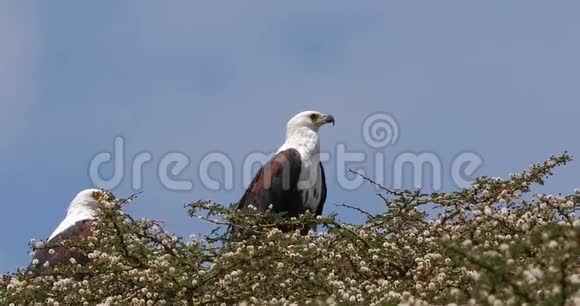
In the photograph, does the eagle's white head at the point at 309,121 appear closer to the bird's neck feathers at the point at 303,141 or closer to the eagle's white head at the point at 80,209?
the bird's neck feathers at the point at 303,141

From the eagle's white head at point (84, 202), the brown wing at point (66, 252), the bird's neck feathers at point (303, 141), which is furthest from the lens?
the bird's neck feathers at point (303, 141)

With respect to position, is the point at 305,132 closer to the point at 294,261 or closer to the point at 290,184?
the point at 290,184

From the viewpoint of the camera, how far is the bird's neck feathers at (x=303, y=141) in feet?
41.3

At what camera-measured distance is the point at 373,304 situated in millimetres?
6188

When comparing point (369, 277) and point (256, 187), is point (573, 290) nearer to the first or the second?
point (369, 277)

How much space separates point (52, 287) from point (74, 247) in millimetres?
716

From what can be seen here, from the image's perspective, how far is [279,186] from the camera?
12.1m

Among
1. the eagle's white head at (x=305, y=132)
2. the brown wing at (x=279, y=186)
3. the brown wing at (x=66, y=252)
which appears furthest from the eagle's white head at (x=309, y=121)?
the brown wing at (x=66, y=252)

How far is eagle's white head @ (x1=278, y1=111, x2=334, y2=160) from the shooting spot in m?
12.6

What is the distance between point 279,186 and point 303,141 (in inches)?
34.1

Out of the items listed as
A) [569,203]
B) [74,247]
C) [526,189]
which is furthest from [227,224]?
[569,203]

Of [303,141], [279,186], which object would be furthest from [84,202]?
[303,141]

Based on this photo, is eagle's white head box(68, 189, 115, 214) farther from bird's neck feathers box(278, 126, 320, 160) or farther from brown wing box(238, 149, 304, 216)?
bird's neck feathers box(278, 126, 320, 160)

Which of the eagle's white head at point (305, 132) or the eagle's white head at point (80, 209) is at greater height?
the eagle's white head at point (305, 132)
